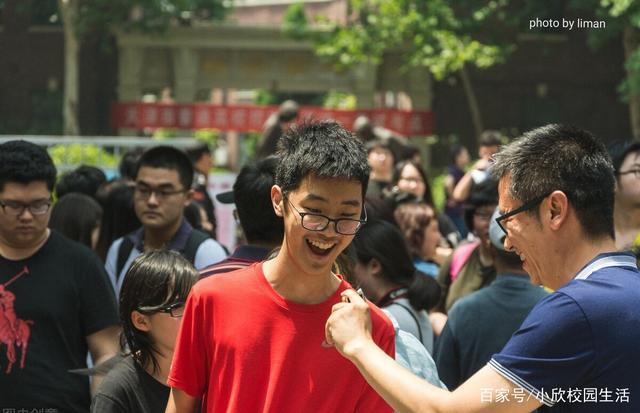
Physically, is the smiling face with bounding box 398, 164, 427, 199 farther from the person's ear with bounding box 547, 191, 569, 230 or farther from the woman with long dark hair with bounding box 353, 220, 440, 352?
the person's ear with bounding box 547, 191, 569, 230

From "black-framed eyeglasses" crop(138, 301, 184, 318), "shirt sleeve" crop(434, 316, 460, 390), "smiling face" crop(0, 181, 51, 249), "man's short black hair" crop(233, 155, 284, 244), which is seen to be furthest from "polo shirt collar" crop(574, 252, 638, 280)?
"smiling face" crop(0, 181, 51, 249)

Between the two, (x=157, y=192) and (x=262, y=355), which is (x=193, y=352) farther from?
(x=157, y=192)

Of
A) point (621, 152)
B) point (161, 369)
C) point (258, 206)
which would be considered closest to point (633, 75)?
point (621, 152)

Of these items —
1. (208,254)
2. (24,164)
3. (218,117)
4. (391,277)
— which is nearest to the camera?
Answer: (24,164)

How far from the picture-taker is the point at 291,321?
121 inches

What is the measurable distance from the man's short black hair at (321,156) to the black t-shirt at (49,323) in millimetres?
1605

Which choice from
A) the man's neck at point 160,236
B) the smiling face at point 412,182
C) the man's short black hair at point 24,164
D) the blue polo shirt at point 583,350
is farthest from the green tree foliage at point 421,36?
the blue polo shirt at point 583,350

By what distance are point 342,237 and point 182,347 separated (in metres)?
0.53

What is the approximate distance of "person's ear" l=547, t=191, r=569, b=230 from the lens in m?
2.88

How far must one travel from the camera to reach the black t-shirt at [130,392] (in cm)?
358

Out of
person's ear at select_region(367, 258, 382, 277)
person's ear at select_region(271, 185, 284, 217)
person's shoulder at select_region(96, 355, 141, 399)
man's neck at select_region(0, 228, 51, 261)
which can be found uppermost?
person's ear at select_region(271, 185, 284, 217)

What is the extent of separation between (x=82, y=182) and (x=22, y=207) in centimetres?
289

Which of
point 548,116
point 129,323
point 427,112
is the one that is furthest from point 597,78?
point 129,323

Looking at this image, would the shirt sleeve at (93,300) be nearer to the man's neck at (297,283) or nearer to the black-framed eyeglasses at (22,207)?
the black-framed eyeglasses at (22,207)
